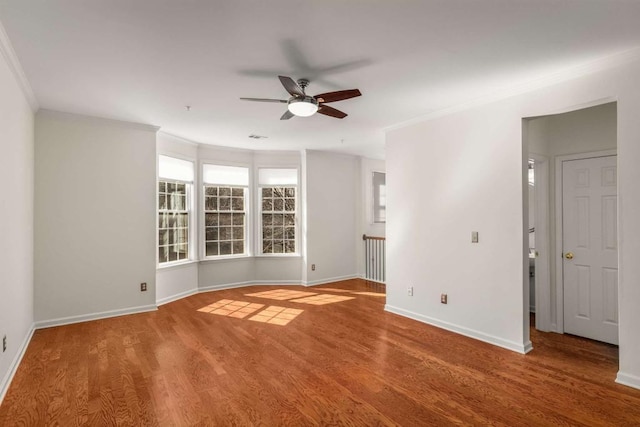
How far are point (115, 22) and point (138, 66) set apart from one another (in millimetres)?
684

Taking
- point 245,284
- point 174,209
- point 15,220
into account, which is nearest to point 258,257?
point 245,284

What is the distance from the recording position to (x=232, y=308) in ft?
16.3

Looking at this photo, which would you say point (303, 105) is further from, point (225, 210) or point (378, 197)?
point (378, 197)

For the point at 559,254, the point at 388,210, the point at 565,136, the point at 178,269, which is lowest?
the point at 178,269

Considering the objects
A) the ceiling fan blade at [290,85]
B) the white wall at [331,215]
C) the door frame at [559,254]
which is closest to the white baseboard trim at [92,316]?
the white wall at [331,215]

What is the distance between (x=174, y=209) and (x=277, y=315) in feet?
8.20

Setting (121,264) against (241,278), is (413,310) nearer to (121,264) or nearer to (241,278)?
(241,278)

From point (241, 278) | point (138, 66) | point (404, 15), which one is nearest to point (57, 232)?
point (138, 66)

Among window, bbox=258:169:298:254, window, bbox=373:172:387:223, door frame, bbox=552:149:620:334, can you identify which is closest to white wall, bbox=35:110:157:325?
window, bbox=258:169:298:254

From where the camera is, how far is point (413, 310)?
14.6 feet

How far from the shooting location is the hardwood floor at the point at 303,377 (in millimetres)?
2314

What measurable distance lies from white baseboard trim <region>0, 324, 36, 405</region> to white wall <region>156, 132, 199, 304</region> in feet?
5.27

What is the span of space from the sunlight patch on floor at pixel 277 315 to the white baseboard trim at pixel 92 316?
1.59 meters

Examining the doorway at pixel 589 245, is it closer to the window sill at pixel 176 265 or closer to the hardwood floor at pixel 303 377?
the hardwood floor at pixel 303 377
